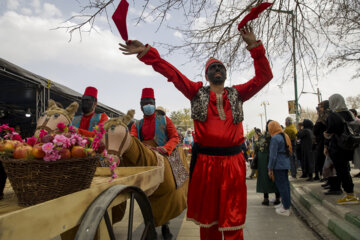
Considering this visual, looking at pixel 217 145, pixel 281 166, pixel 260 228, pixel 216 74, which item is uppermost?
pixel 216 74

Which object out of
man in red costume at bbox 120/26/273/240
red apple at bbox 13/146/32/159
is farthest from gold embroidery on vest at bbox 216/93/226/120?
red apple at bbox 13/146/32/159

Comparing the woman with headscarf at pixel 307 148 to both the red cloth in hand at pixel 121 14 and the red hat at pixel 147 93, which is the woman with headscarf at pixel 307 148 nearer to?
the red hat at pixel 147 93

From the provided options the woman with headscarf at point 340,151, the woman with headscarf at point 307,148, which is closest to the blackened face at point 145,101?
the woman with headscarf at point 340,151

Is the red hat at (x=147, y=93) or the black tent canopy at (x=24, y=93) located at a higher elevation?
the black tent canopy at (x=24, y=93)

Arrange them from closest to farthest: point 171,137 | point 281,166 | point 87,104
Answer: point 87,104
point 171,137
point 281,166

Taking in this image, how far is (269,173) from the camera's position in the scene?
5148 mm

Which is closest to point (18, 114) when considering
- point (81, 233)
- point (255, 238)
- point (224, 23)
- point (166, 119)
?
point (166, 119)

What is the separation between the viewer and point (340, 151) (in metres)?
4.41

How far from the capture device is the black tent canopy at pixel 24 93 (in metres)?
5.93

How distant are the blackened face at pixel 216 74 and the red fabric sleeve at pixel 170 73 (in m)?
0.16

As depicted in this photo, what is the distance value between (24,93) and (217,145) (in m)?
7.51

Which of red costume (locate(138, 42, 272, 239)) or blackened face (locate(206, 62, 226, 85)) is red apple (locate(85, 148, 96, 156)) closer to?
red costume (locate(138, 42, 272, 239))

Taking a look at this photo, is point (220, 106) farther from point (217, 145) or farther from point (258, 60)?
point (258, 60)

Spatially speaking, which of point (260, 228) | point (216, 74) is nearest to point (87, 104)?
point (216, 74)
